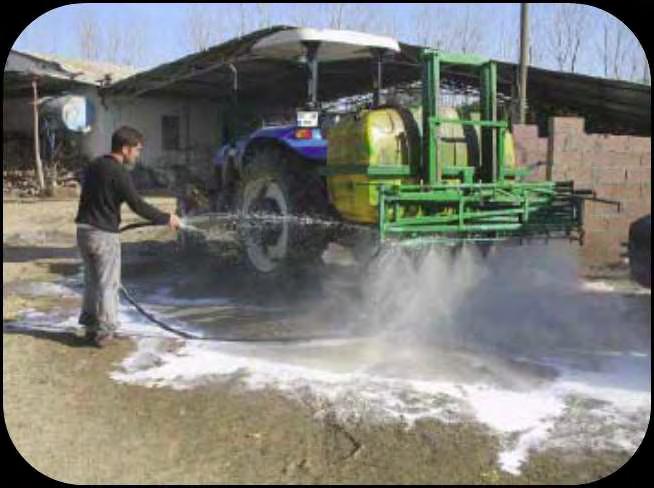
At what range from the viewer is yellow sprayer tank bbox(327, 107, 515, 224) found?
20.6 ft

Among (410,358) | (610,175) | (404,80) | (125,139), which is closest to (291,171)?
(125,139)

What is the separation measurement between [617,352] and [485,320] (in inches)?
46.2

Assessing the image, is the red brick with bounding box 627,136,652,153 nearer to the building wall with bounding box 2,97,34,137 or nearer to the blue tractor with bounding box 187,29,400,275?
the blue tractor with bounding box 187,29,400,275

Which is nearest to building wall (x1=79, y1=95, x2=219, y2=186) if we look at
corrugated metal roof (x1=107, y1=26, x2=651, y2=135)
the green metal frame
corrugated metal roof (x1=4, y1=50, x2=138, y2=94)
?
corrugated metal roof (x1=4, y1=50, x2=138, y2=94)

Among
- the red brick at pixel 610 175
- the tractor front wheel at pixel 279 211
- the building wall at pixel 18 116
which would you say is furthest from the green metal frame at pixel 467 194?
the building wall at pixel 18 116

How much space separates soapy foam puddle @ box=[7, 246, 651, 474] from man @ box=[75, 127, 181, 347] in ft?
1.16

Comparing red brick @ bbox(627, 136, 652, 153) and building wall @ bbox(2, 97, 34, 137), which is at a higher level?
building wall @ bbox(2, 97, 34, 137)

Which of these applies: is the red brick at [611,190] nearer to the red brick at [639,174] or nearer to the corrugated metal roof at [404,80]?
the red brick at [639,174]

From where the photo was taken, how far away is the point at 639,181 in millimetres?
9953

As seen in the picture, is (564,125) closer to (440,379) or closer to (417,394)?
(440,379)

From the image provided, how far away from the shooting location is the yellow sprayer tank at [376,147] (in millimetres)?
6270

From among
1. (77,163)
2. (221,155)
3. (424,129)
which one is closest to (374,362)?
(424,129)

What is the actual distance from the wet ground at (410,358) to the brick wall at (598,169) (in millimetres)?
1293

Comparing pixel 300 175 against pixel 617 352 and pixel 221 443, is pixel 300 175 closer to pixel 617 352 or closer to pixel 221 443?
pixel 617 352
